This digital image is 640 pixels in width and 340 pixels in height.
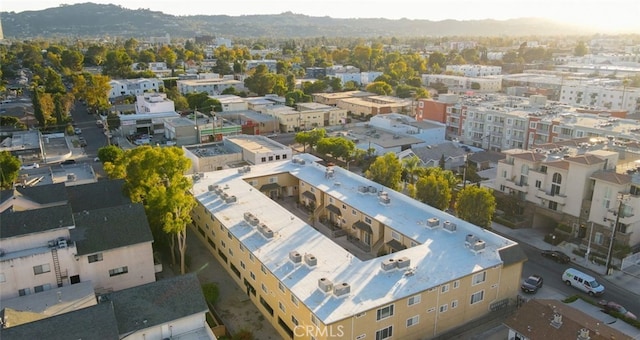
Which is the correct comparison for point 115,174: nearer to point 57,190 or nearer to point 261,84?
point 57,190

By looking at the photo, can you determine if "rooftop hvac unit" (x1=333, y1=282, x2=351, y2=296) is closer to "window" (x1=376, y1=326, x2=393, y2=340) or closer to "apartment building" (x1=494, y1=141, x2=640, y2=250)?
"window" (x1=376, y1=326, x2=393, y2=340)

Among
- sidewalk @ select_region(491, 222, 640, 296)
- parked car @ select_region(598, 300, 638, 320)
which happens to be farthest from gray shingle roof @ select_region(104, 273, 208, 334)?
sidewalk @ select_region(491, 222, 640, 296)

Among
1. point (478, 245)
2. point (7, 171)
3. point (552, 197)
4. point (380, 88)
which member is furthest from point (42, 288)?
point (380, 88)

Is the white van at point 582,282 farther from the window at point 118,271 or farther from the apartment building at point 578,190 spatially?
the window at point 118,271

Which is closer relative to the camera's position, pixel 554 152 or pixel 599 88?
pixel 554 152

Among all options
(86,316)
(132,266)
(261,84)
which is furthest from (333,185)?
(261,84)
